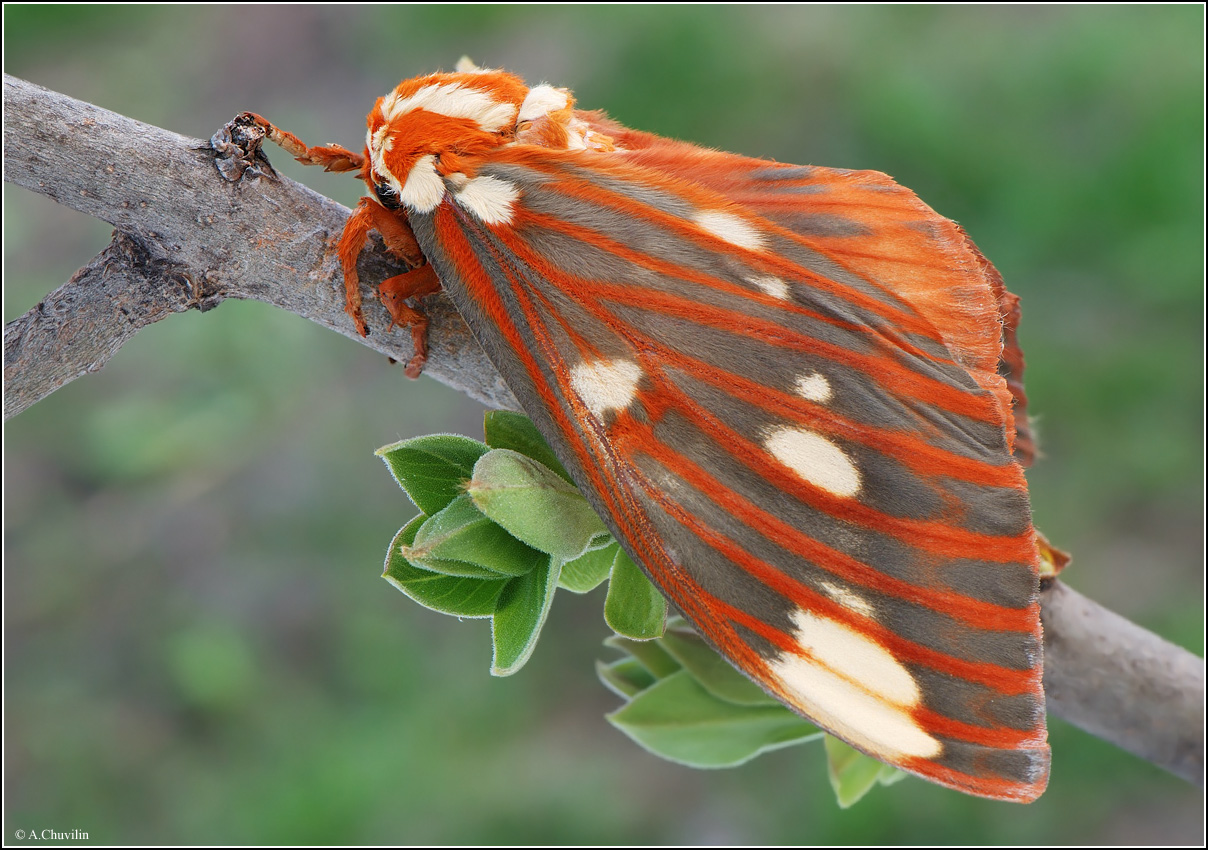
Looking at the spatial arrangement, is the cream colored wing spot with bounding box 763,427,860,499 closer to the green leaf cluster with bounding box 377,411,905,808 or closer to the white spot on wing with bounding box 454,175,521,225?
the green leaf cluster with bounding box 377,411,905,808

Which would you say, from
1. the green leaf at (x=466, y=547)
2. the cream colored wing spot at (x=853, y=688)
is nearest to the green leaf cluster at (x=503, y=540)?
the green leaf at (x=466, y=547)

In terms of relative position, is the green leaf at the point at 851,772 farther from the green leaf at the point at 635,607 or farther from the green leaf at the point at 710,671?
the green leaf at the point at 635,607

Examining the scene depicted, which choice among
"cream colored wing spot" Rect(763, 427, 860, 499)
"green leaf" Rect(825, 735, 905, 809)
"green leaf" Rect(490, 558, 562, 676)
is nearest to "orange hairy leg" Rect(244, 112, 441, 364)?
"green leaf" Rect(490, 558, 562, 676)

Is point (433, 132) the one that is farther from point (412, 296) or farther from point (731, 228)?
point (731, 228)

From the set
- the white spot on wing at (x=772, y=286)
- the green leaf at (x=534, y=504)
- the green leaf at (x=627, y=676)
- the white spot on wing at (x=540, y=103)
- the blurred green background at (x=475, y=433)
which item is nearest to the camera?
the green leaf at (x=534, y=504)

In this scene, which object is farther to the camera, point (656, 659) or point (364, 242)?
point (656, 659)

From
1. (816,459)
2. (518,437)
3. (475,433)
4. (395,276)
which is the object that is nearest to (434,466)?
(518,437)
